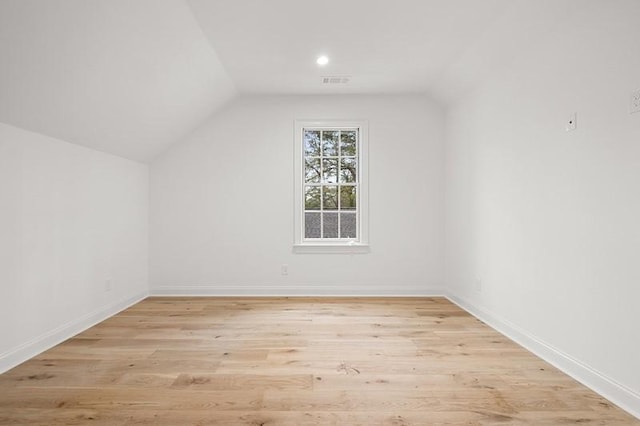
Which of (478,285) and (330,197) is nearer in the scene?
(478,285)

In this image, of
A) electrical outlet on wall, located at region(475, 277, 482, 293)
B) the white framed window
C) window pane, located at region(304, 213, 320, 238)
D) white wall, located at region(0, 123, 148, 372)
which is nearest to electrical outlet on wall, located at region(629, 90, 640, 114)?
electrical outlet on wall, located at region(475, 277, 482, 293)

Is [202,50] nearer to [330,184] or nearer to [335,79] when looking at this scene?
[335,79]

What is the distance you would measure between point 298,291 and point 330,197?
129 cm

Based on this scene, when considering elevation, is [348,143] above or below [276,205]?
above

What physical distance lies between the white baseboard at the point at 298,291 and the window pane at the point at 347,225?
682 mm

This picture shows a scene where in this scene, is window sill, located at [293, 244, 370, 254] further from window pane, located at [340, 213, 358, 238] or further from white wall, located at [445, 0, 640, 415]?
white wall, located at [445, 0, 640, 415]

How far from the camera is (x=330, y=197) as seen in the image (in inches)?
195

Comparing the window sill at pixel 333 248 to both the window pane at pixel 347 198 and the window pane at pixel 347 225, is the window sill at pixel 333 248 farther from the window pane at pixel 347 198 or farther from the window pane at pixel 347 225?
the window pane at pixel 347 198

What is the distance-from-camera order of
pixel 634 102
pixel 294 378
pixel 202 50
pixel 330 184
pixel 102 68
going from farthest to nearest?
pixel 330 184
pixel 202 50
pixel 102 68
pixel 294 378
pixel 634 102

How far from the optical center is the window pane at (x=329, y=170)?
16.2 ft

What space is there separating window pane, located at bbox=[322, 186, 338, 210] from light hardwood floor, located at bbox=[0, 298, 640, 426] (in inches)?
65.4

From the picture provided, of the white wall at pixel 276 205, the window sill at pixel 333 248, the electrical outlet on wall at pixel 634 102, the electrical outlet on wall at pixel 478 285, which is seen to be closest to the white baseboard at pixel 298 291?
the white wall at pixel 276 205

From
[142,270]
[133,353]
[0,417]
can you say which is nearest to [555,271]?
[133,353]

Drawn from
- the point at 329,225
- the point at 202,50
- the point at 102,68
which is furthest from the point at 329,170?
the point at 102,68
